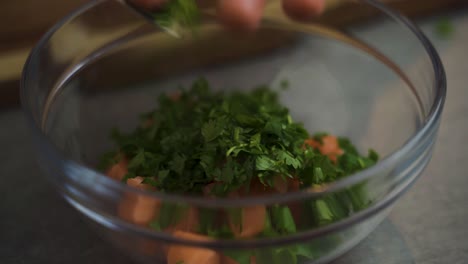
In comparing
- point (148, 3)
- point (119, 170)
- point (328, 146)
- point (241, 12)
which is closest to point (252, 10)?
point (241, 12)

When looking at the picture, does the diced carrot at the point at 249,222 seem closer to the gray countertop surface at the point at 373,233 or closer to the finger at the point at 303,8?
the gray countertop surface at the point at 373,233

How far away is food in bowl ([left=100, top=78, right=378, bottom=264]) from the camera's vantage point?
0.84 metres

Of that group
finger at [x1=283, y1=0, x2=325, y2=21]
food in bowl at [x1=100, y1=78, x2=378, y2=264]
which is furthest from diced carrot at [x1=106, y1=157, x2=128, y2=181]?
finger at [x1=283, y1=0, x2=325, y2=21]

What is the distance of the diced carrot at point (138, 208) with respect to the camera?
83 cm

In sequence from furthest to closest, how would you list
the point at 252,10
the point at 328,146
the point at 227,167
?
the point at 252,10 < the point at 328,146 < the point at 227,167

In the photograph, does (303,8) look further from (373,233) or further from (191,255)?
(191,255)

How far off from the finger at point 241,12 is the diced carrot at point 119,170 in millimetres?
390

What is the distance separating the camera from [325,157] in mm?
1030

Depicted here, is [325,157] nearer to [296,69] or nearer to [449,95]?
[296,69]

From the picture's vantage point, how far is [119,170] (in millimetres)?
1106

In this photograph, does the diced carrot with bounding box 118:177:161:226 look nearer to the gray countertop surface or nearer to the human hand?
the gray countertop surface

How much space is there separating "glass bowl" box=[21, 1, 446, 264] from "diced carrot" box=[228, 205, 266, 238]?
11mm

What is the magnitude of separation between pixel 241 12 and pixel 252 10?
1.3 inches

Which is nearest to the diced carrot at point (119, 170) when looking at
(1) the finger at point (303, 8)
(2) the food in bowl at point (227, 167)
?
(2) the food in bowl at point (227, 167)
